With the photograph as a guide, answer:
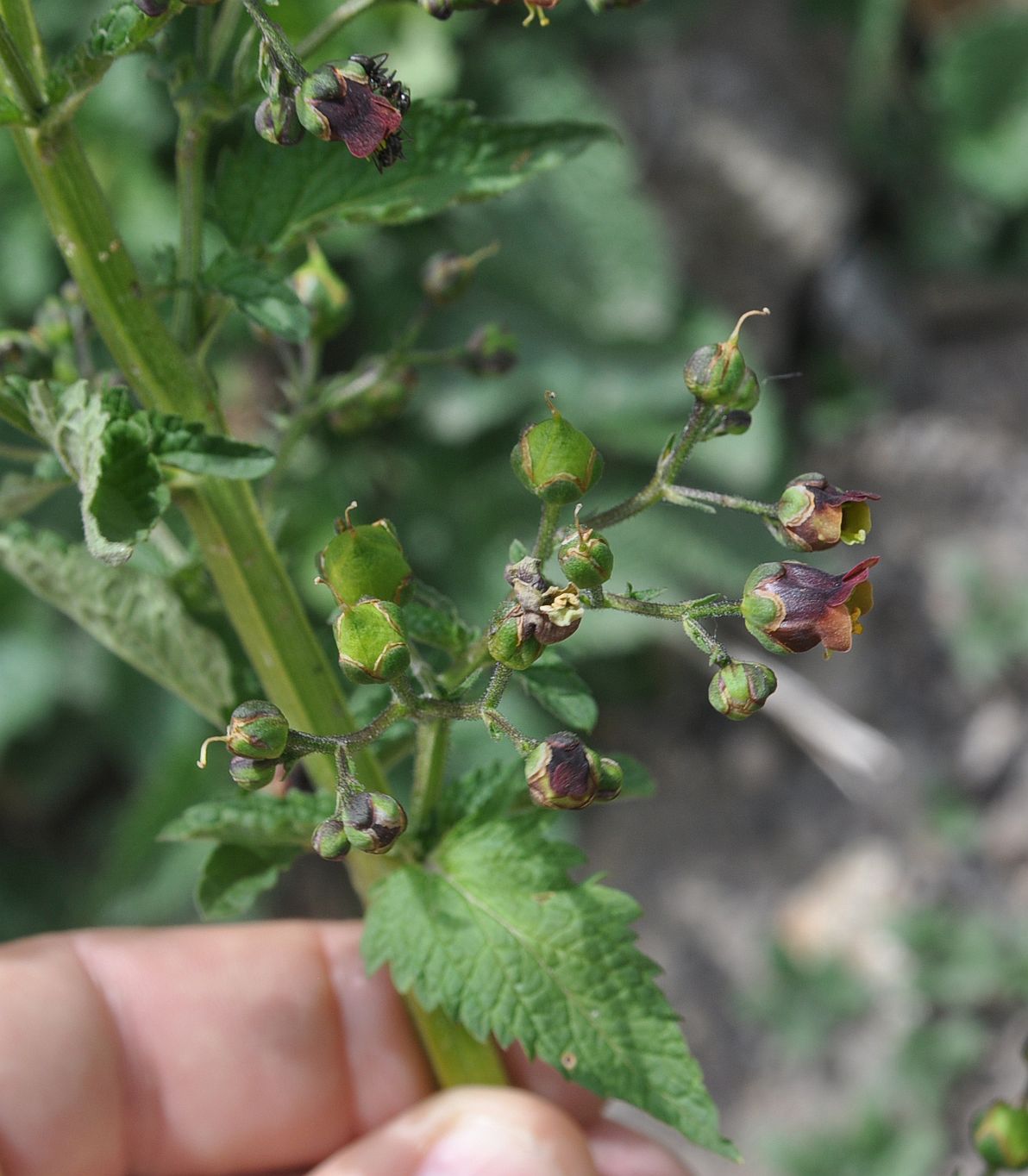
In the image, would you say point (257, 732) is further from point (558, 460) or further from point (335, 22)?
point (335, 22)

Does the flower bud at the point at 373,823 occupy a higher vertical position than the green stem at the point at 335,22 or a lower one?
lower

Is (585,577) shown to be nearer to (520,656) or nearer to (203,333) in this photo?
Answer: (520,656)

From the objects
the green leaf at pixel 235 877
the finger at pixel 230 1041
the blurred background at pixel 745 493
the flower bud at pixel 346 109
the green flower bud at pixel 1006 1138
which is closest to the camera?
the flower bud at pixel 346 109

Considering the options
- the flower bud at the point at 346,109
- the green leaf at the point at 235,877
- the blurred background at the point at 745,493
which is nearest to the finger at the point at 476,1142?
the green leaf at the point at 235,877

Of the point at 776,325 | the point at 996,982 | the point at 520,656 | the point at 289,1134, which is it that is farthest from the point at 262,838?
Result: the point at 776,325

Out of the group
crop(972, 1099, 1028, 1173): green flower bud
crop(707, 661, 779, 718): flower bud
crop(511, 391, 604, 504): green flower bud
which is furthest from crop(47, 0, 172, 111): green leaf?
crop(972, 1099, 1028, 1173): green flower bud

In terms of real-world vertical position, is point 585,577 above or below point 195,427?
below

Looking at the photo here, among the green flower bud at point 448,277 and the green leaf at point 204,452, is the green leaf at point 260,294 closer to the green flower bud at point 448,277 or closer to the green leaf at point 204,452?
the green leaf at point 204,452
